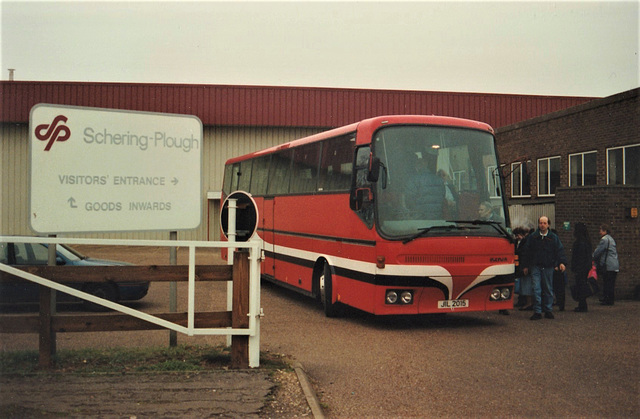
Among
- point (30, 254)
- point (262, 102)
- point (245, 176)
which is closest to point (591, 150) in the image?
point (245, 176)

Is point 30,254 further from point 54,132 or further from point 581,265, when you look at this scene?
point 581,265

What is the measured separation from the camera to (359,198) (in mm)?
10758

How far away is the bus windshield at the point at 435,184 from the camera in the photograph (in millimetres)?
10477

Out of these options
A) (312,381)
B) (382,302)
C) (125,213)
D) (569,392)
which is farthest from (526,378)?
(125,213)

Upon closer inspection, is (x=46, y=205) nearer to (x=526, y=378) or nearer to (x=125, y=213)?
(x=125, y=213)

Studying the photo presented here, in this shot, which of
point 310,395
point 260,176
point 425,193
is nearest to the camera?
point 310,395

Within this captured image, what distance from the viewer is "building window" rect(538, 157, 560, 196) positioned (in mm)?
22250

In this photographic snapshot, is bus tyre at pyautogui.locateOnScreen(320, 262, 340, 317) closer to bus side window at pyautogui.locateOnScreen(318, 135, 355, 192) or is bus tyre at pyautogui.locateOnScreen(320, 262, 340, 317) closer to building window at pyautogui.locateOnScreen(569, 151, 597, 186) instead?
bus side window at pyautogui.locateOnScreen(318, 135, 355, 192)

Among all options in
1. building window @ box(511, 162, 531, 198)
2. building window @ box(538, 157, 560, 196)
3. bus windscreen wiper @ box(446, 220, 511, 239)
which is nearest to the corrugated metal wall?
building window @ box(511, 162, 531, 198)

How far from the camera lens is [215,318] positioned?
23.2 feet

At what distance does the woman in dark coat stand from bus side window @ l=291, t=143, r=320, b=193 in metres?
5.34

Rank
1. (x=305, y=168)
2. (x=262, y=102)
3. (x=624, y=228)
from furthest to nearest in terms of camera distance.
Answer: (x=262, y=102) → (x=624, y=228) → (x=305, y=168)

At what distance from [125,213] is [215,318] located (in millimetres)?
1563

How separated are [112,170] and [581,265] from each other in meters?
9.57
